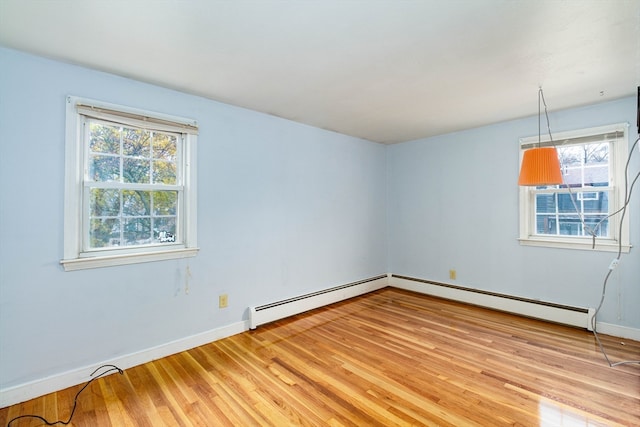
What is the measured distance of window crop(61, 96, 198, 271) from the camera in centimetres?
221

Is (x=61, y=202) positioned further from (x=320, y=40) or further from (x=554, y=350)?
(x=554, y=350)

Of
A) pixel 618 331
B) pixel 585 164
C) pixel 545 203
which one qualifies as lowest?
pixel 618 331

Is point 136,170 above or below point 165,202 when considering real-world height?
above

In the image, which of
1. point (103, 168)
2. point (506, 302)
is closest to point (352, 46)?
point (103, 168)

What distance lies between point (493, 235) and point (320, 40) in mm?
3245

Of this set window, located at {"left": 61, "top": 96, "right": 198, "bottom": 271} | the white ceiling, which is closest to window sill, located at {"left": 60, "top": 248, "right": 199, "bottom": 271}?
window, located at {"left": 61, "top": 96, "right": 198, "bottom": 271}

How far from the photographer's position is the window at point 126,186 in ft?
7.27

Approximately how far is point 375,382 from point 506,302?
2.37 meters

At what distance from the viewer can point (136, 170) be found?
8.34 ft

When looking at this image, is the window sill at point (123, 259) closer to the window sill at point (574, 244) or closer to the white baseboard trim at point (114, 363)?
the white baseboard trim at point (114, 363)

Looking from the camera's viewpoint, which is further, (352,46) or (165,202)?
(165,202)

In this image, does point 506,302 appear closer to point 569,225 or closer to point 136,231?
point 569,225

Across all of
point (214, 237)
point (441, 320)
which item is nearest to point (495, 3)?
point (214, 237)

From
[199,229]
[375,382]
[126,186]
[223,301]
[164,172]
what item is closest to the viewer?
[375,382]
